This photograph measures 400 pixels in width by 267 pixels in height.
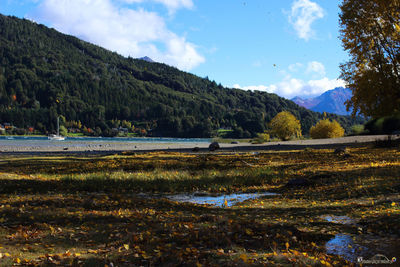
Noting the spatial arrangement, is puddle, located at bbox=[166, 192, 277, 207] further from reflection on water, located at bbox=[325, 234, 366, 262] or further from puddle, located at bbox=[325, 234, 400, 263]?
puddle, located at bbox=[325, 234, 400, 263]

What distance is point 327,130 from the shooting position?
68875mm

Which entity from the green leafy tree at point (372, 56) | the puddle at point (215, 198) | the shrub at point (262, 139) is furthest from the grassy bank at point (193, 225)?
the shrub at point (262, 139)

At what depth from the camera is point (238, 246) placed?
6742 mm

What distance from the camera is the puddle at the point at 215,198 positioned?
42.4 ft

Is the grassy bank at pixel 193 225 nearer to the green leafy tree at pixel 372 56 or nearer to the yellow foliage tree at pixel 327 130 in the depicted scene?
the green leafy tree at pixel 372 56

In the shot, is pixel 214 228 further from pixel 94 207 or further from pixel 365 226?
pixel 94 207

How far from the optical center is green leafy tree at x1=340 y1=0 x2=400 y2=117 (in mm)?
29672

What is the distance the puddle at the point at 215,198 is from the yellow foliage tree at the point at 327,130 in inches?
2341

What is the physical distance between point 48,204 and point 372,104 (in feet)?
101

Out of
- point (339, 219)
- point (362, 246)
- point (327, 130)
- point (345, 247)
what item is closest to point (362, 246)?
point (362, 246)

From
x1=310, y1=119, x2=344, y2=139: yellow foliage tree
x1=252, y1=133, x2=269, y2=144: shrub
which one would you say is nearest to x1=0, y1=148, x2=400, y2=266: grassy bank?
x1=252, y1=133, x2=269, y2=144: shrub

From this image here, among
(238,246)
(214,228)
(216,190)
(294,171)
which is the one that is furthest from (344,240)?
(294,171)

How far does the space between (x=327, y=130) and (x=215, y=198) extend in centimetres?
6155

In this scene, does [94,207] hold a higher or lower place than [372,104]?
lower
